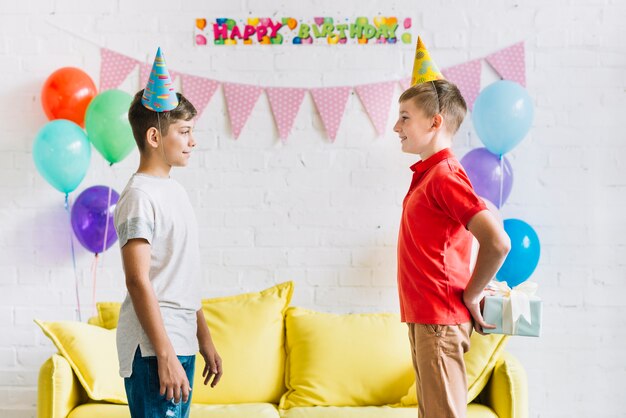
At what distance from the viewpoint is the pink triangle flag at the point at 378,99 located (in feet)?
10.3

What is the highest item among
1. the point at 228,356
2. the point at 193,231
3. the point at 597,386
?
the point at 193,231

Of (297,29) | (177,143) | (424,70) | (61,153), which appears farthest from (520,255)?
(61,153)

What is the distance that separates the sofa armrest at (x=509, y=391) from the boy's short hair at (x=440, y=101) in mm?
1030

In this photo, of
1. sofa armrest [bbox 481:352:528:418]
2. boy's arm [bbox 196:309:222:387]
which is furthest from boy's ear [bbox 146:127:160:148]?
sofa armrest [bbox 481:352:528:418]

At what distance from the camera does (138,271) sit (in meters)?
1.62

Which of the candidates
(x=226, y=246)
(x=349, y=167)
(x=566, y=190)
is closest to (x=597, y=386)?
(x=566, y=190)

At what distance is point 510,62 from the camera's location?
10.3ft

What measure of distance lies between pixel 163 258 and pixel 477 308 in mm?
764

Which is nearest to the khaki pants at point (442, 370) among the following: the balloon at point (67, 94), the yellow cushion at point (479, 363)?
the yellow cushion at point (479, 363)

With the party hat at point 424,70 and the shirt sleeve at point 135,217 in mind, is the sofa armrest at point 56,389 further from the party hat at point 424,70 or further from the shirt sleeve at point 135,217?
the party hat at point 424,70

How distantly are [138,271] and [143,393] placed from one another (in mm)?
266

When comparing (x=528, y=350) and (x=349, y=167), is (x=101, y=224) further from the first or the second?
(x=528, y=350)

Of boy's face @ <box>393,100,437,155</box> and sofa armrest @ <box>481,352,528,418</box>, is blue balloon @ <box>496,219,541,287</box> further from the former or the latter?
boy's face @ <box>393,100,437,155</box>

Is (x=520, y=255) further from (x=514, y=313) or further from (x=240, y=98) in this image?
(x=240, y=98)
